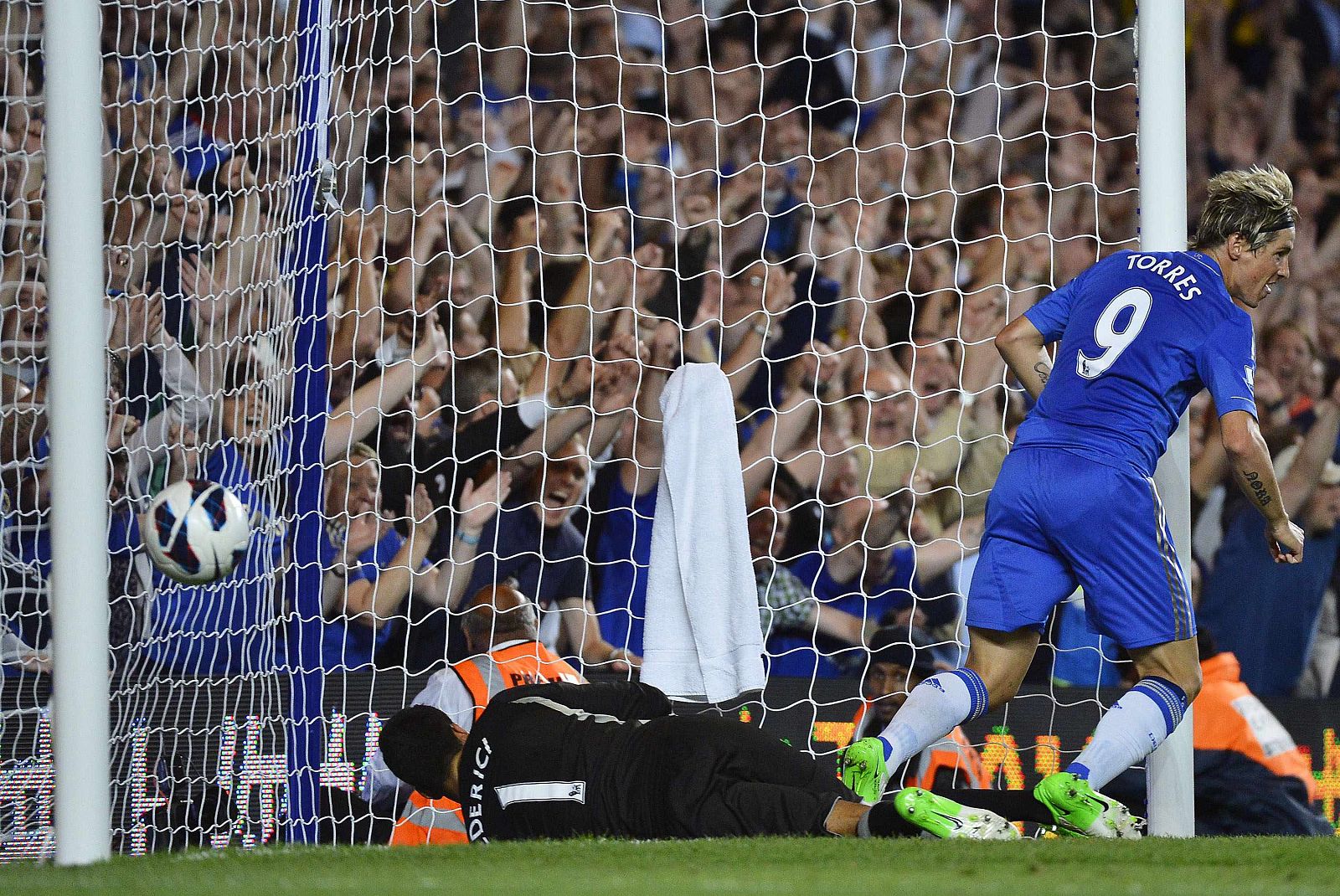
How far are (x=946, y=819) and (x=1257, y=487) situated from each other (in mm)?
898

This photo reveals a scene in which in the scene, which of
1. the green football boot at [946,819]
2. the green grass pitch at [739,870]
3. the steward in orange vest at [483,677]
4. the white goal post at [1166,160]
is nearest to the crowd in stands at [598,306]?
the steward in orange vest at [483,677]

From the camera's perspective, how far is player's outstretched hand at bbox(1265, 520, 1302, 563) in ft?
9.06

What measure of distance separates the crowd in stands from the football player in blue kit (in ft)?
5.46

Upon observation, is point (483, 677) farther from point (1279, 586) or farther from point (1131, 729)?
point (1279, 586)

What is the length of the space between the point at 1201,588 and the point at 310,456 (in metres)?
3.30

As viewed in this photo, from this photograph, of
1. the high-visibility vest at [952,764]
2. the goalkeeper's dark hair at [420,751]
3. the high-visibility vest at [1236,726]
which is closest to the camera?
the goalkeeper's dark hair at [420,751]

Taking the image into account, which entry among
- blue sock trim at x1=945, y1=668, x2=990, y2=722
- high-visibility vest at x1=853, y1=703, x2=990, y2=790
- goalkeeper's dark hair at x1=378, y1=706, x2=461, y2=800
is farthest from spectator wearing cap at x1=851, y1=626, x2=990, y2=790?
goalkeeper's dark hair at x1=378, y1=706, x2=461, y2=800

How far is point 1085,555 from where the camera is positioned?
280 cm

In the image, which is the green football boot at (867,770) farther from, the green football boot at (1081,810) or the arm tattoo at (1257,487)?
the arm tattoo at (1257,487)

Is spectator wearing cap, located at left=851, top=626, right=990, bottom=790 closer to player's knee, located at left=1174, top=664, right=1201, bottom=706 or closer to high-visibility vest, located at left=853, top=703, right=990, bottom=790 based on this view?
high-visibility vest, located at left=853, top=703, right=990, bottom=790

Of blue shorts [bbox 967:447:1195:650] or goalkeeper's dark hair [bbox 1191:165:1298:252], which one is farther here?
goalkeeper's dark hair [bbox 1191:165:1298:252]

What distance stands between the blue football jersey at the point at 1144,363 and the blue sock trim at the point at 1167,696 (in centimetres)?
42

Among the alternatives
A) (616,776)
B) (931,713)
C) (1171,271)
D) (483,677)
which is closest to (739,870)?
(931,713)

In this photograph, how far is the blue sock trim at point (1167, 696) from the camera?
2738mm
